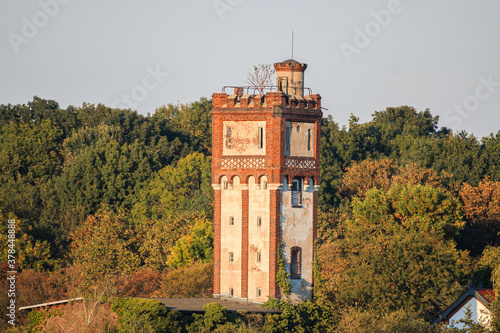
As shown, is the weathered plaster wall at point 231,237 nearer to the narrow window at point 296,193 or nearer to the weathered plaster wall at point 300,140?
the narrow window at point 296,193

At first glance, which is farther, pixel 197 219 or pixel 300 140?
pixel 197 219

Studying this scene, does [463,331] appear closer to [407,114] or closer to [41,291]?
[41,291]

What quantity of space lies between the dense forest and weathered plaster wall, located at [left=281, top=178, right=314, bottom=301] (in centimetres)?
58

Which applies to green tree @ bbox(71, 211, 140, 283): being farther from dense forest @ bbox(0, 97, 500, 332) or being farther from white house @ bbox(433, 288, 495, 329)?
white house @ bbox(433, 288, 495, 329)

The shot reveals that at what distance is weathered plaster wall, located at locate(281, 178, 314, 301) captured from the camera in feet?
199

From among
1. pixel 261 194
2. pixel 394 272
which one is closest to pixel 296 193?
pixel 261 194

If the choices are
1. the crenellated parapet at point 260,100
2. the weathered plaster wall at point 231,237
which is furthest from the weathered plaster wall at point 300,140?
the weathered plaster wall at point 231,237

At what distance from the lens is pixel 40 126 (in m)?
107

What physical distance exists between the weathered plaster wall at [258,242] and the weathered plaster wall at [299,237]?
1.04m

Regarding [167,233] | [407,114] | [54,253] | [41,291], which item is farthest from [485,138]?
[41,291]

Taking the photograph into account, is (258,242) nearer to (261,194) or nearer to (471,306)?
(261,194)

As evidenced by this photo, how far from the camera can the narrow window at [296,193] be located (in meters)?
61.7

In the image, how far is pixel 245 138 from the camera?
202 ft

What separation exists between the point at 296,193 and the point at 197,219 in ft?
66.9
